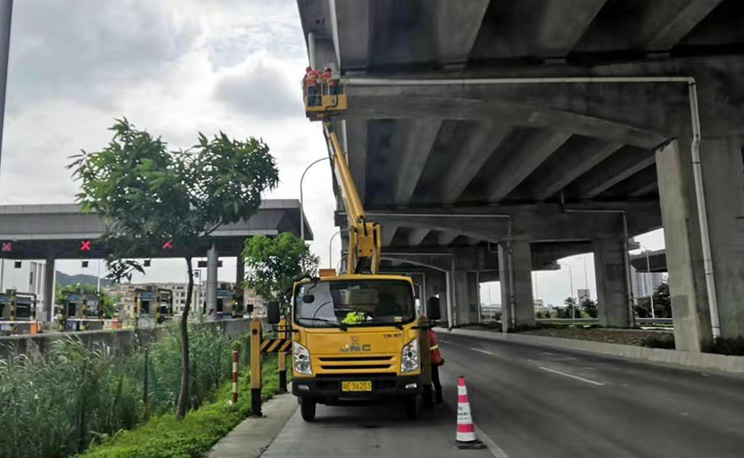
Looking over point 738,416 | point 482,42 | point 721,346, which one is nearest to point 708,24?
point 482,42

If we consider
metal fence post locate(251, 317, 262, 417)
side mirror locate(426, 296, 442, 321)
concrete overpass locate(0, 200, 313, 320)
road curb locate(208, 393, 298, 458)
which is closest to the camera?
road curb locate(208, 393, 298, 458)

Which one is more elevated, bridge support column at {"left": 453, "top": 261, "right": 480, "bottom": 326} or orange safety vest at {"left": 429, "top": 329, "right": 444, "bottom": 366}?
bridge support column at {"left": 453, "top": 261, "right": 480, "bottom": 326}

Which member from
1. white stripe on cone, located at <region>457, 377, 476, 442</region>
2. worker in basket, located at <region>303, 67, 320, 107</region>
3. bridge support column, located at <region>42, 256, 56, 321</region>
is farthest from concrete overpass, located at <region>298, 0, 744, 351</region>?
bridge support column, located at <region>42, 256, 56, 321</region>

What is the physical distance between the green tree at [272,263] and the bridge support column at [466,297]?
42.1 metres

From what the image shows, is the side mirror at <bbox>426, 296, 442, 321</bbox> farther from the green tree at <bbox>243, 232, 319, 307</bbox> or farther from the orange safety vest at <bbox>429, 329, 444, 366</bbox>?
the green tree at <bbox>243, 232, 319, 307</bbox>

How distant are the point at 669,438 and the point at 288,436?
16.8ft

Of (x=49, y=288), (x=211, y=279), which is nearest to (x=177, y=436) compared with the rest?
(x=211, y=279)

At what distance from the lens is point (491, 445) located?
7.94 m

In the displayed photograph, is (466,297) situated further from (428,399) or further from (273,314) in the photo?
(273,314)

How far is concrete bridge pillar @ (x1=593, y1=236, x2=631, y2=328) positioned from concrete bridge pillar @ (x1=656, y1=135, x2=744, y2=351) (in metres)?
24.3

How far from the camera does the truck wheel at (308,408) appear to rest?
9.95m

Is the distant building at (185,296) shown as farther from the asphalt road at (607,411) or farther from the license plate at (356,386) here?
the asphalt road at (607,411)

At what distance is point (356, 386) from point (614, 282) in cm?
3832

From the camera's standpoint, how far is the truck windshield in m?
9.66
